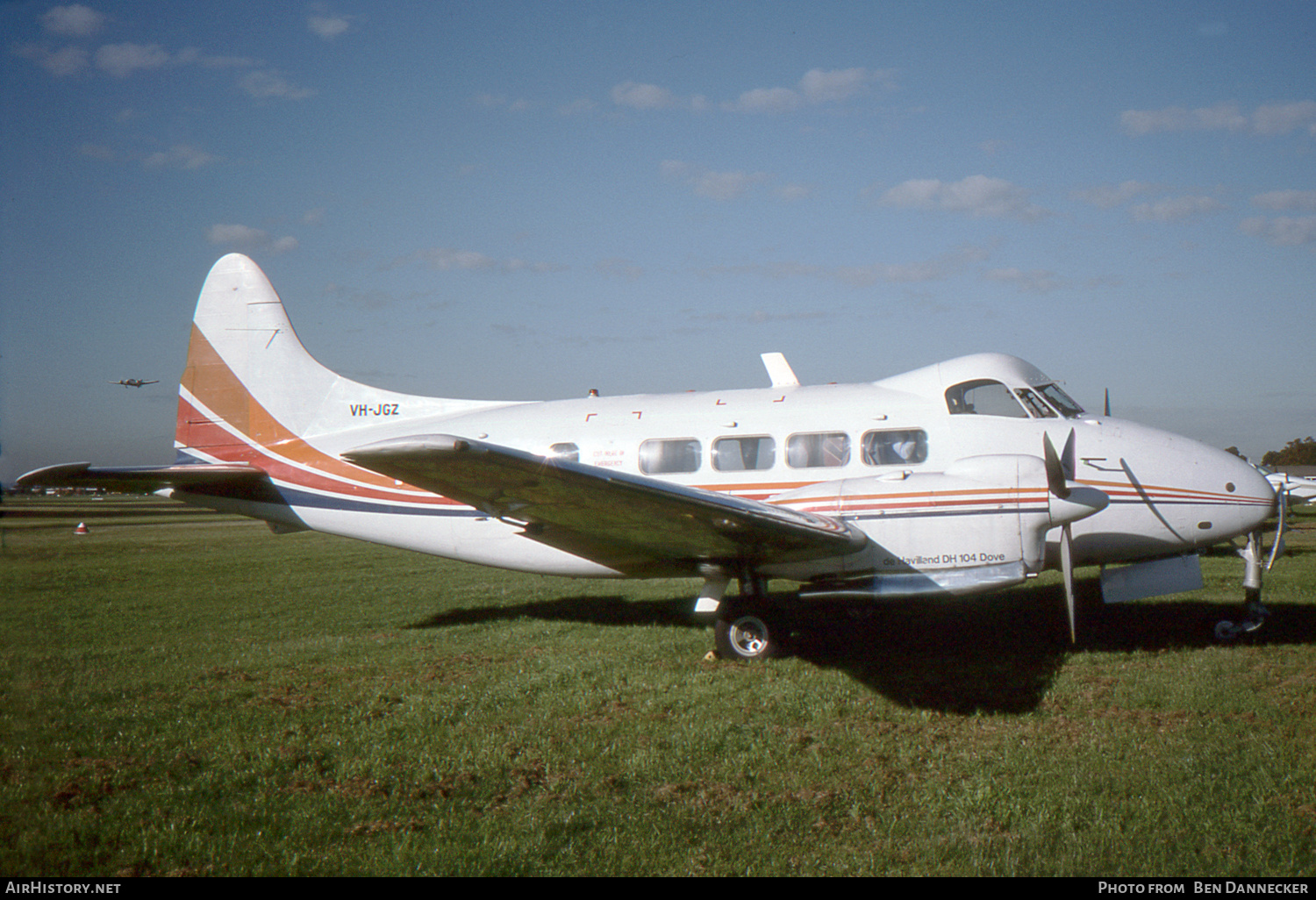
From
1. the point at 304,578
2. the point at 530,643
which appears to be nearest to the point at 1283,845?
the point at 530,643

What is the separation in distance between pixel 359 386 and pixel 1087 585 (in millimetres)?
11508

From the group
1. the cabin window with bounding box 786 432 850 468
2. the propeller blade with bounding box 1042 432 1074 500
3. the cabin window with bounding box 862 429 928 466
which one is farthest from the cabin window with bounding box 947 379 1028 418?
the propeller blade with bounding box 1042 432 1074 500

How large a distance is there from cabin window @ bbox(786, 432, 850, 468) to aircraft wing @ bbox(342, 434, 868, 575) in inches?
58.8

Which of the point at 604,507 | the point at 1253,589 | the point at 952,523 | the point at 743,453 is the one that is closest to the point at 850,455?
the point at 743,453

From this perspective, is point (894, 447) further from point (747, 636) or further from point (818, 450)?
point (747, 636)

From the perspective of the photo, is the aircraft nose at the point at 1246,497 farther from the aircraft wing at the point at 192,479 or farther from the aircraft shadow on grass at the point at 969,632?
the aircraft wing at the point at 192,479

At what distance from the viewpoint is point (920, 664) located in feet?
25.2

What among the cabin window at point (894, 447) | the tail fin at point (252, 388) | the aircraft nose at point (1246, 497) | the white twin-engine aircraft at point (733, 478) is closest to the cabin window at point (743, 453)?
the white twin-engine aircraft at point (733, 478)

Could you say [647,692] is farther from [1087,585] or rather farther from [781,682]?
[1087,585]

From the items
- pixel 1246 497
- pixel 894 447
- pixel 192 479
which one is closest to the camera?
pixel 1246 497

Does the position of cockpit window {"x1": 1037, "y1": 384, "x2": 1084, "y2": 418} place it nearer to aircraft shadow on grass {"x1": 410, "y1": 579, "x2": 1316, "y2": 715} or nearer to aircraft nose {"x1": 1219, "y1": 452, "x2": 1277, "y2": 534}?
aircraft nose {"x1": 1219, "y1": 452, "x2": 1277, "y2": 534}

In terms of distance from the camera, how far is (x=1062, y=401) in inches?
348

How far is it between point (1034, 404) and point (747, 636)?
13.4 feet
